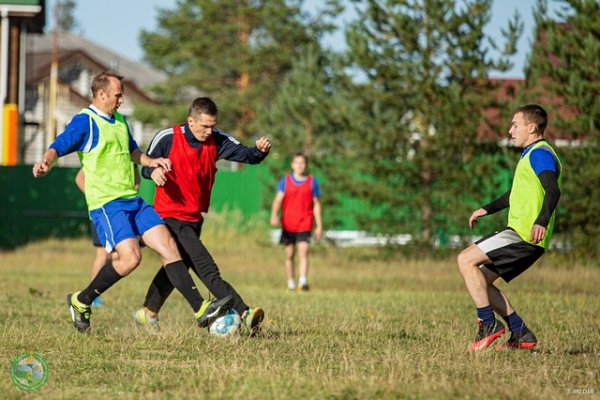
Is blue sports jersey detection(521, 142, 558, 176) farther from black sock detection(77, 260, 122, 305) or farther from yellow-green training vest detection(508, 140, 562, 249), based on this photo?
black sock detection(77, 260, 122, 305)

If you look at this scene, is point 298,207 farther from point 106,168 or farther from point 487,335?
point 487,335

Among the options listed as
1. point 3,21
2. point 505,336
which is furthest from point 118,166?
point 3,21

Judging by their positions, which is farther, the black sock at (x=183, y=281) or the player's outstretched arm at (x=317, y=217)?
the player's outstretched arm at (x=317, y=217)

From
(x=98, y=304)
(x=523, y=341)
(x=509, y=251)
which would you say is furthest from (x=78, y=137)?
(x=98, y=304)

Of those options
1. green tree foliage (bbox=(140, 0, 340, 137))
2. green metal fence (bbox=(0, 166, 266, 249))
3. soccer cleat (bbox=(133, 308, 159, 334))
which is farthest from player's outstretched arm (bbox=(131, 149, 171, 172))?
green tree foliage (bbox=(140, 0, 340, 137))

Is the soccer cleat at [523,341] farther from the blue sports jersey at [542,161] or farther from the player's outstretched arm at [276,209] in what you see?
the player's outstretched arm at [276,209]

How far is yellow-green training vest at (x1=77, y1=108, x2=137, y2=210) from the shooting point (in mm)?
8844

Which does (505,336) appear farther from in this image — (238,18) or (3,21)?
(238,18)

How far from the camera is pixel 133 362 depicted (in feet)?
23.8

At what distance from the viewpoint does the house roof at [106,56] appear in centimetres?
6544

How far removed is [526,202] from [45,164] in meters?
3.66

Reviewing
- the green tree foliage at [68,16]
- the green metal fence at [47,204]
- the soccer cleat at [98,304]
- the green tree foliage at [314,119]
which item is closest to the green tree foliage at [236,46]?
the green metal fence at [47,204]

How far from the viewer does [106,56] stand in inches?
2751

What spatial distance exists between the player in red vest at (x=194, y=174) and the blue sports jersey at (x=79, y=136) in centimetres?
50
